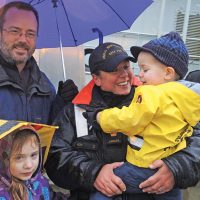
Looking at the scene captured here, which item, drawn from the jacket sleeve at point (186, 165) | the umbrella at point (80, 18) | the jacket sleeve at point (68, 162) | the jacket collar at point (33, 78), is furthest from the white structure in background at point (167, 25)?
the jacket sleeve at point (186, 165)

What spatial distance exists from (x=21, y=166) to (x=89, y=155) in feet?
1.68

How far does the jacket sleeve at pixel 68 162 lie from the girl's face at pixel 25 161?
0.98 ft

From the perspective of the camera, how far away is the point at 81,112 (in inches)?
102

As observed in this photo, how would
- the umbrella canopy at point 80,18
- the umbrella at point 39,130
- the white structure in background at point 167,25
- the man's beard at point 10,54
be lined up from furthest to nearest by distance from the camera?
the white structure in background at point 167,25 < the umbrella canopy at point 80,18 < the man's beard at point 10,54 < the umbrella at point 39,130

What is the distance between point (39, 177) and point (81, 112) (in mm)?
510

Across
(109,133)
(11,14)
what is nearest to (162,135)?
(109,133)

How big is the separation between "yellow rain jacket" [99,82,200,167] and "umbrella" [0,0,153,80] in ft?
3.31

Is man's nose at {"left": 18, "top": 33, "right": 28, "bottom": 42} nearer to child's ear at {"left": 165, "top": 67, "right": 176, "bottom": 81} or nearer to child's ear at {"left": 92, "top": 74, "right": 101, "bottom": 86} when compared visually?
child's ear at {"left": 92, "top": 74, "right": 101, "bottom": 86}

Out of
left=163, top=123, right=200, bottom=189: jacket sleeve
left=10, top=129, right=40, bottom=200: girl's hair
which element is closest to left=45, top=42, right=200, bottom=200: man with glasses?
left=163, top=123, right=200, bottom=189: jacket sleeve

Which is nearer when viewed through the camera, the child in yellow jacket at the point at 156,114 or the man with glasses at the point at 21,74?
the child in yellow jacket at the point at 156,114

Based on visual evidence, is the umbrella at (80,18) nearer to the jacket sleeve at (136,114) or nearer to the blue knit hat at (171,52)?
the blue knit hat at (171,52)

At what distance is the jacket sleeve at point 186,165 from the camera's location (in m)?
2.37

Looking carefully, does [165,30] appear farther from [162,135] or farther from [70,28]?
[162,135]

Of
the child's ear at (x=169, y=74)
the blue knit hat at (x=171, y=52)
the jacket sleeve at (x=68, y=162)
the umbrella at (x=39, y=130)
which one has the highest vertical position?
the blue knit hat at (x=171, y=52)
